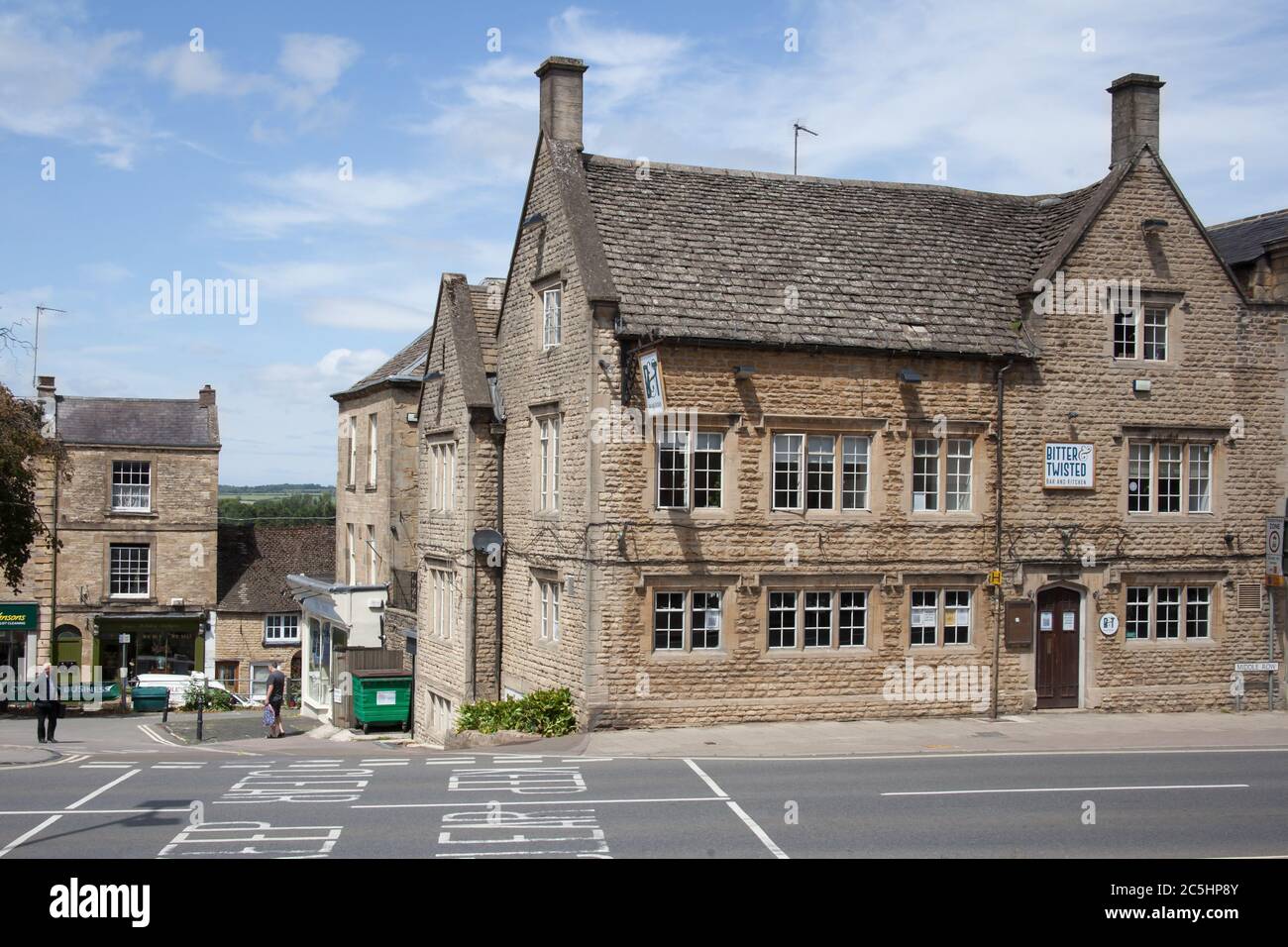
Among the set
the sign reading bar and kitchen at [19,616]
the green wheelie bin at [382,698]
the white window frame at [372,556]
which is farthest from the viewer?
the sign reading bar and kitchen at [19,616]

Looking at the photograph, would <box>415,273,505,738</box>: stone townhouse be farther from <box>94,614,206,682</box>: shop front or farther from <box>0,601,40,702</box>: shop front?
<box>0,601,40,702</box>: shop front

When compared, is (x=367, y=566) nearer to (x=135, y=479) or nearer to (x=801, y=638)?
(x=135, y=479)

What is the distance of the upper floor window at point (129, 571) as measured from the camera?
156ft

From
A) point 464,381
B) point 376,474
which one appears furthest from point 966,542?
point 376,474

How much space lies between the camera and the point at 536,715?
22609 millimetres

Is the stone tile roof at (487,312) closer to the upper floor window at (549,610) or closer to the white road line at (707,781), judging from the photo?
the upper floor window at (549,610)

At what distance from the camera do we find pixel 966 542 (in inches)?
956

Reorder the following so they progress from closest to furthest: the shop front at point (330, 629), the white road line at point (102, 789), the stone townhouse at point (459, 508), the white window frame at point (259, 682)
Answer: the white road line at point (102, 789) → the stone townhouse at point (459, 508) → the shop front at point (330, 629) → the white window frame at point (259, 682)

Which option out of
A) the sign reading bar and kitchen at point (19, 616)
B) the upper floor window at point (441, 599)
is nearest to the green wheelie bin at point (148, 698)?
the sign reading bar and kitchen at point (19, 616)

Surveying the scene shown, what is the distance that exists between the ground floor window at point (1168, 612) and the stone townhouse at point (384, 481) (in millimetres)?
18745

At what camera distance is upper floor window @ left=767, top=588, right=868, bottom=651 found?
23.4 metres

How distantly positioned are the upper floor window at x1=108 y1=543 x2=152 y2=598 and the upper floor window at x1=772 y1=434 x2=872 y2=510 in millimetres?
32498

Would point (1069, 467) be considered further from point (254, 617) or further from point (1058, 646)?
point (254, 617)

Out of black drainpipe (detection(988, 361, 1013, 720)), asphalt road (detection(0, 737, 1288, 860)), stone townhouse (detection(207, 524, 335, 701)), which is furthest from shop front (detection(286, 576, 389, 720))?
black drainpipe (detection(988, 361, 1013, 720))
